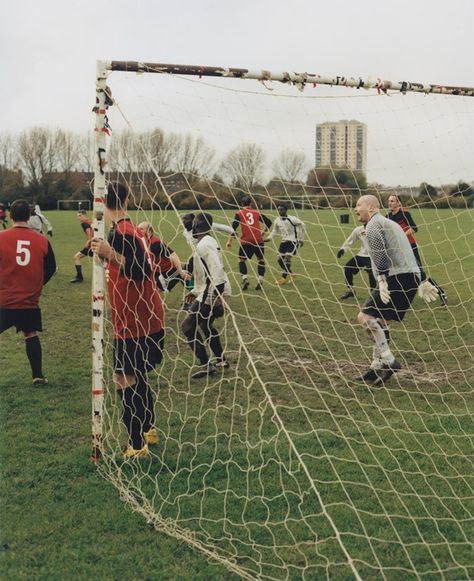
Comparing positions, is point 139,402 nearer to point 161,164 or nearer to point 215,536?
point 215,536

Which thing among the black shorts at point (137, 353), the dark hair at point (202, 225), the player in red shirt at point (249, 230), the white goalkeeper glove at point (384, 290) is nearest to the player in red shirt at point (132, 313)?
the black shorts at point (137, 353)

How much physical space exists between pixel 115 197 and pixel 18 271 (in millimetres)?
2250

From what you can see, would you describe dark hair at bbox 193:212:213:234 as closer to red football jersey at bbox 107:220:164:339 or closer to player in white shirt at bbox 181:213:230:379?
player in white shirt at bbox 181:213:230:379

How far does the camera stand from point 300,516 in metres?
4.06

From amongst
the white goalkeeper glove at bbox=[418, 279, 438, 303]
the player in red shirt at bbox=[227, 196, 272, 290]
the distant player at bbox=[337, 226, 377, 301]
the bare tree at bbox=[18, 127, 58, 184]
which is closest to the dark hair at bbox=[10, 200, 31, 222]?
the white goalkeeper glove at bbox=[418, 279, 438, 303]

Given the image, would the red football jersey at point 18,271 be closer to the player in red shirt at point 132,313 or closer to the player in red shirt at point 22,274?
the player in red shirt at point 22,274

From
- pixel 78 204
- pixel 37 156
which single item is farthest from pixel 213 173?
pixel 37 156

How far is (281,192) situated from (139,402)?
209cm

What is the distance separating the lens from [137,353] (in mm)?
4934

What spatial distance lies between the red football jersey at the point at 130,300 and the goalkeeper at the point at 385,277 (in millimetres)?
2555

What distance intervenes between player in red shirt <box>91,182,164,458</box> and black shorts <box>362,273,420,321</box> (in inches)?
104

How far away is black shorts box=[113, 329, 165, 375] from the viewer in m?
4.86

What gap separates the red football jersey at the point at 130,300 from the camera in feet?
15.9

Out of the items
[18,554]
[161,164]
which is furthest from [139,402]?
[161,164]
